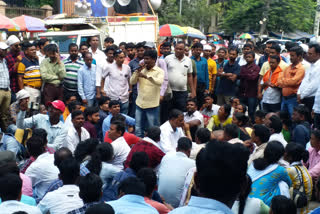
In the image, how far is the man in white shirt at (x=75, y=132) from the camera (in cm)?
615

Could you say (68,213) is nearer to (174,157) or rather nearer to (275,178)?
(174,157)

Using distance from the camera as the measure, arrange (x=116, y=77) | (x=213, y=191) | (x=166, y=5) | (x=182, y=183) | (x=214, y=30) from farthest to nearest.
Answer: (x=214, y=30)
(x=166, y=5)
(x=116, y=77)
(x=182, y=183)
(x=213, y=191)

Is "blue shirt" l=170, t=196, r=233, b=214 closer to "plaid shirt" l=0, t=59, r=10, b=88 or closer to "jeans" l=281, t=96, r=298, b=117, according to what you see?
"plaid shirt" l=0, t=59, r=10, b=88

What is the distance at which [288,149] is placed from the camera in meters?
5.08

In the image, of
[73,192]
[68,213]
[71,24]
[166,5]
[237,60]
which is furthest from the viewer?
[166,5]

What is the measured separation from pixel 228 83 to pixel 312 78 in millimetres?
2182

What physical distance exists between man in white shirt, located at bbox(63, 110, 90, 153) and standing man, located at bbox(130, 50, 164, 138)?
1437 mm

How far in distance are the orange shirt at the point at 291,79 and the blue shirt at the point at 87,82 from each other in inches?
133

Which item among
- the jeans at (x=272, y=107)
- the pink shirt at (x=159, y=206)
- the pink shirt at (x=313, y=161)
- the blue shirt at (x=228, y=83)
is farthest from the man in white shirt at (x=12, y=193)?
the blue shirt at (x=228, y=83)

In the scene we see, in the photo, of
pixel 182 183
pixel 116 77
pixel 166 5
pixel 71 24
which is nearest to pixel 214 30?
pixel 166 5

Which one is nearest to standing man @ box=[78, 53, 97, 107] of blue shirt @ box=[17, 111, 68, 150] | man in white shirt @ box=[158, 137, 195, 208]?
blue shirt @ box=[17, 111, 68, 150]

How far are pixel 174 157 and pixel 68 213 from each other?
5.29 ft

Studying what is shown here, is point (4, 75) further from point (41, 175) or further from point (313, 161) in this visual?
point (313, 161)

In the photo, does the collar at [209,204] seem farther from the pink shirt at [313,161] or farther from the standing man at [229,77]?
the standing man at [229,77]
